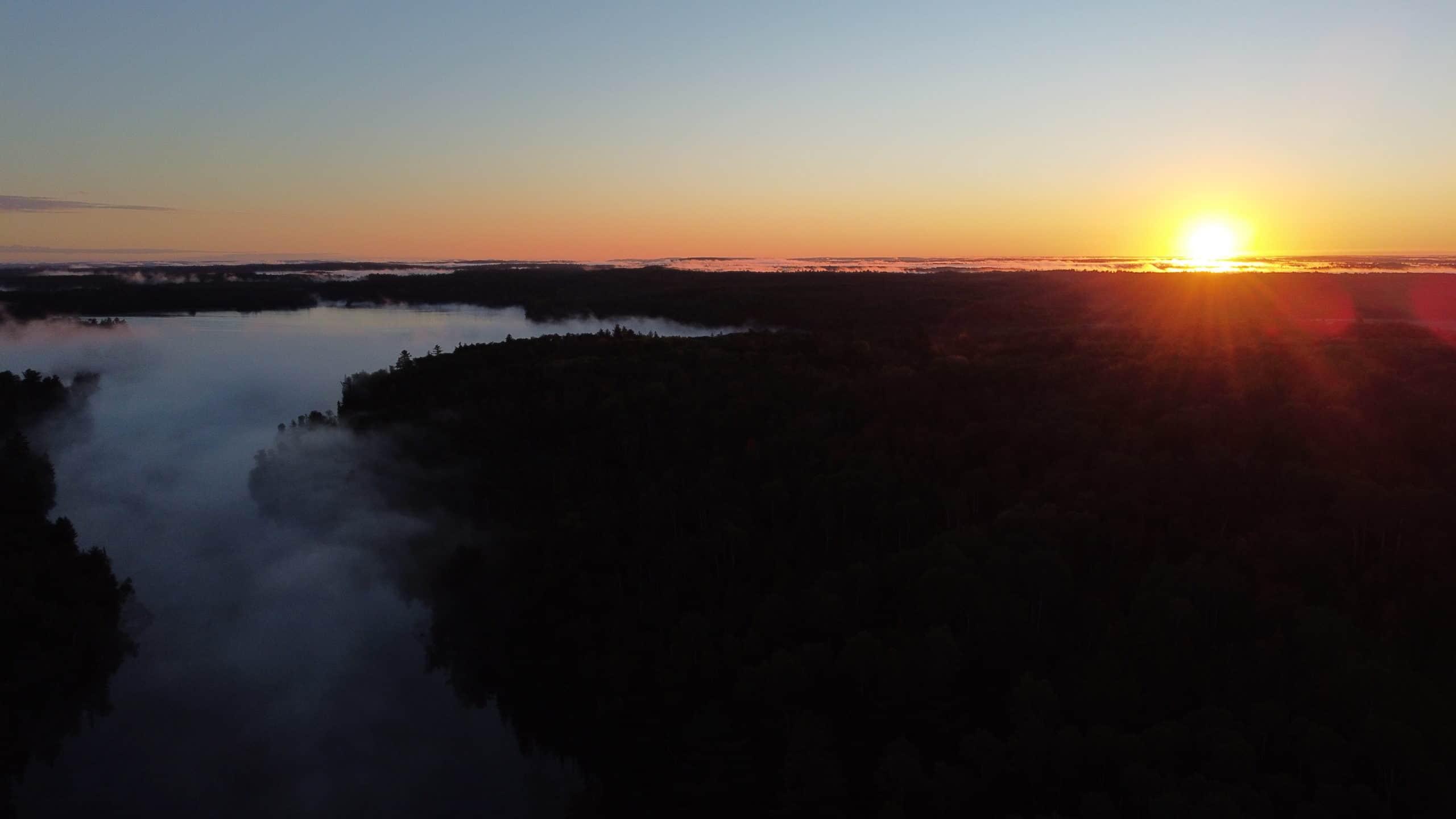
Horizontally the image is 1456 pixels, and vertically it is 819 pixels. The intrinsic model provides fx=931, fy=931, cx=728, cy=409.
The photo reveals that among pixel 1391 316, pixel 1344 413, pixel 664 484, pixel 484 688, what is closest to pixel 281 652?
pixel 484 688

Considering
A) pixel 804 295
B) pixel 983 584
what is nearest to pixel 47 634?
pixel 983 584

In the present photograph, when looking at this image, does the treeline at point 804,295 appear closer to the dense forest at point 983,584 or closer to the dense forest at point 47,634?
the dense forest at point 983,584

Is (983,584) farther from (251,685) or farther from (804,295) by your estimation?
(804,295)

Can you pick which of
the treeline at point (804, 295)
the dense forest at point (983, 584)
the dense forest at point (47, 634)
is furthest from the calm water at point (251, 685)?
the treeline at point (804, 295)

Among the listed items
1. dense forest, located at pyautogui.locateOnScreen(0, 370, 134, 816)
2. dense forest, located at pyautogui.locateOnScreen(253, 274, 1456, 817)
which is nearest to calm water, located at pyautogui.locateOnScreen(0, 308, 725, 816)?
dense forest, located at pyautogui.locateOnScreen(0, 370, 134, 816)

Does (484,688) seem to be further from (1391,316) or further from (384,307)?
(384,307)

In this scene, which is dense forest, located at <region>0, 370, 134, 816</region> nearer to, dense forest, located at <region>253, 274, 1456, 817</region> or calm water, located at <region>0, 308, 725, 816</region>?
calm water, located at <region>0, 308, 725, 816</region>
